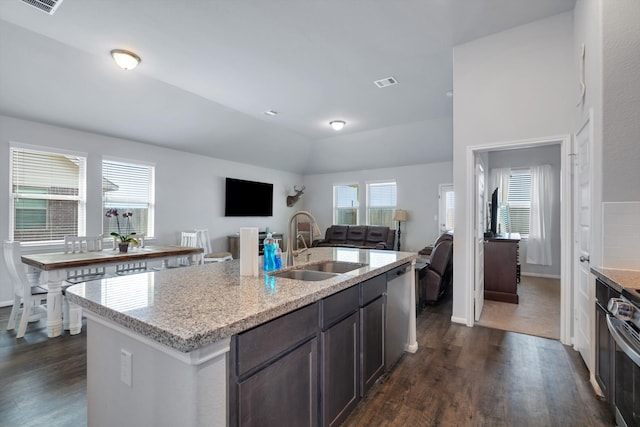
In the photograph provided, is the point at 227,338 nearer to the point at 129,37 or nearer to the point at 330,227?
the point at 129,37

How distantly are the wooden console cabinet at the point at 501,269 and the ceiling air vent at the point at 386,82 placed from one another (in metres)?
2.70

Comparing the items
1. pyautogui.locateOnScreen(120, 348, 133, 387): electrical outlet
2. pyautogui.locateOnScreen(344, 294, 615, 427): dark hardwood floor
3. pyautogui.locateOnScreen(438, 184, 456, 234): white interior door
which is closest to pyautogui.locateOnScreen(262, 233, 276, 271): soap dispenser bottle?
pyautogui.locateOnScreen(120, 348, 133, 387): electrical outlet

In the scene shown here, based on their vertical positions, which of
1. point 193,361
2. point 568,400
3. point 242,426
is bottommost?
point 568,400

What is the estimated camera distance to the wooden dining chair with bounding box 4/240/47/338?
9.91ft

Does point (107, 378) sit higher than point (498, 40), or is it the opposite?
point (498, 40)

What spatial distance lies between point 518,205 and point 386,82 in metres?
4.37

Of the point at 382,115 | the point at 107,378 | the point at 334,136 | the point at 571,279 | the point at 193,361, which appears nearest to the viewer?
the point at 193,361

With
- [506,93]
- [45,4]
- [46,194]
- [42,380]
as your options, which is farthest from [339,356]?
[46,194]

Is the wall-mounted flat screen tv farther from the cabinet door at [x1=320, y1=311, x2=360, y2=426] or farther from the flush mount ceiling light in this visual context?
the cabinet door at [x1=320, y1=311, x2=360, y2=426]

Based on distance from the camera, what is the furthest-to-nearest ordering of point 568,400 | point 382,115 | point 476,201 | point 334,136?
point 334,136, point 382,115, point 476,201, point 568,400

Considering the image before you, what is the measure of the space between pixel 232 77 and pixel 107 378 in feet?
12.5

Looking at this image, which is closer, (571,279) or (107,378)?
(107,378)

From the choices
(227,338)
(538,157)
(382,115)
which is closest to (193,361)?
(227,338)

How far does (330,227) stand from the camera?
8492 mm
